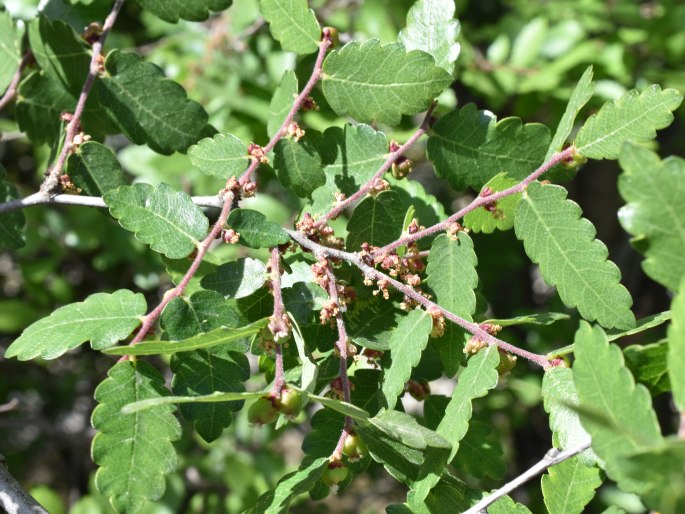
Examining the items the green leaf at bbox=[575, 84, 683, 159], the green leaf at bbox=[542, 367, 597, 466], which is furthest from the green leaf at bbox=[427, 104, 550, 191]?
the green leaf at bbox=[542, 367, 597, 466]

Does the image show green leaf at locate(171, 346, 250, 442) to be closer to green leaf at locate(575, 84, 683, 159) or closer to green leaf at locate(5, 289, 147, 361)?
green leaf at locate(5, 289, 147, 361)

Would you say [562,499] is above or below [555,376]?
below

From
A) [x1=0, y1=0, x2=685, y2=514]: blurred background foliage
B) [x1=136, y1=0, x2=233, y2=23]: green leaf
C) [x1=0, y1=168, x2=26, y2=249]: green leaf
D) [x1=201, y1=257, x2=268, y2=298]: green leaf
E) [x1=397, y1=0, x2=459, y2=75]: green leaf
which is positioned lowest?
[x1=0, y1=0, x2=685, y2=514]: blurred background foliage

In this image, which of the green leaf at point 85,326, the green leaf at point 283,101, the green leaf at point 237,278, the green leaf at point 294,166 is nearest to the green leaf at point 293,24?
the green leaf at point 283,101

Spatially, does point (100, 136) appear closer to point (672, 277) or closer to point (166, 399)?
point (166, 399)

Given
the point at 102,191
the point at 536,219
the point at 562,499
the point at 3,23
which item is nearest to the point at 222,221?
the point at 102,191

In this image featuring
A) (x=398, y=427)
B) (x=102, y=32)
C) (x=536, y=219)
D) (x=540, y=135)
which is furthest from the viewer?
(x=102, y=32)
